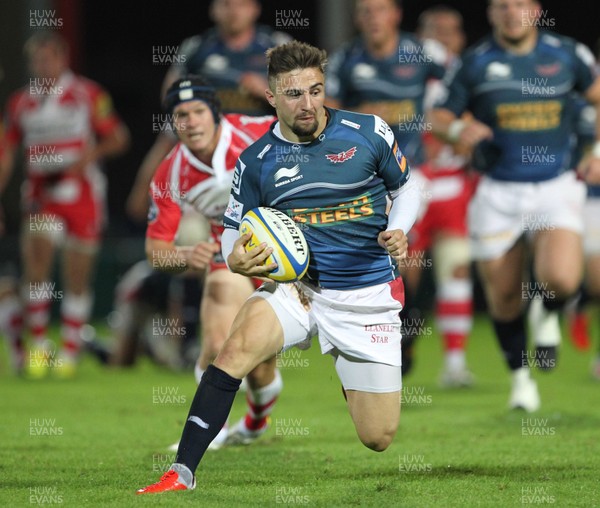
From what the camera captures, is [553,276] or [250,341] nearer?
[250,341]

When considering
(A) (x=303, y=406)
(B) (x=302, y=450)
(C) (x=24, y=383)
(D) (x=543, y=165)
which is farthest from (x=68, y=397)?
(D) (x=543, y=165)

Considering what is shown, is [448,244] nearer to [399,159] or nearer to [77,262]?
[77,262]

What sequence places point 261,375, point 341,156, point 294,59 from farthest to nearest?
1. point 261,375
2. point 341,156
3. point 294,59

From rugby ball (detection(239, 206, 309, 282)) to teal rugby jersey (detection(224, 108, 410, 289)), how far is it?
0.16m

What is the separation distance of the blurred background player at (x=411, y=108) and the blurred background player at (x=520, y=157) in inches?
41.0

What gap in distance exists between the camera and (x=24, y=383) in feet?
33.4

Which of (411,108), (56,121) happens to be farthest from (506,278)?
(56,121)

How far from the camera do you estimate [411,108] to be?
937cm

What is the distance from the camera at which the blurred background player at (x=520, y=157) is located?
7809 millimetres

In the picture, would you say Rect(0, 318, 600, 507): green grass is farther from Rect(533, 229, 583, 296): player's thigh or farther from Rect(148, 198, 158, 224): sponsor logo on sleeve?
Rect(148, 198, 158, 224): sponsor logo on sleeve

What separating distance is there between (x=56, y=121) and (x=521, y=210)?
500cm

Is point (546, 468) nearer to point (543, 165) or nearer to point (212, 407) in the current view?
point (212, 407)

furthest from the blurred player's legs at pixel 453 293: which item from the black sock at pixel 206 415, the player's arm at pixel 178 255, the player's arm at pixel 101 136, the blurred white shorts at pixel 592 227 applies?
the black sock at pixel 206 415

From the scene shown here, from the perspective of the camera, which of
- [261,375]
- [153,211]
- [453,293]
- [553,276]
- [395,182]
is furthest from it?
[453,293]
